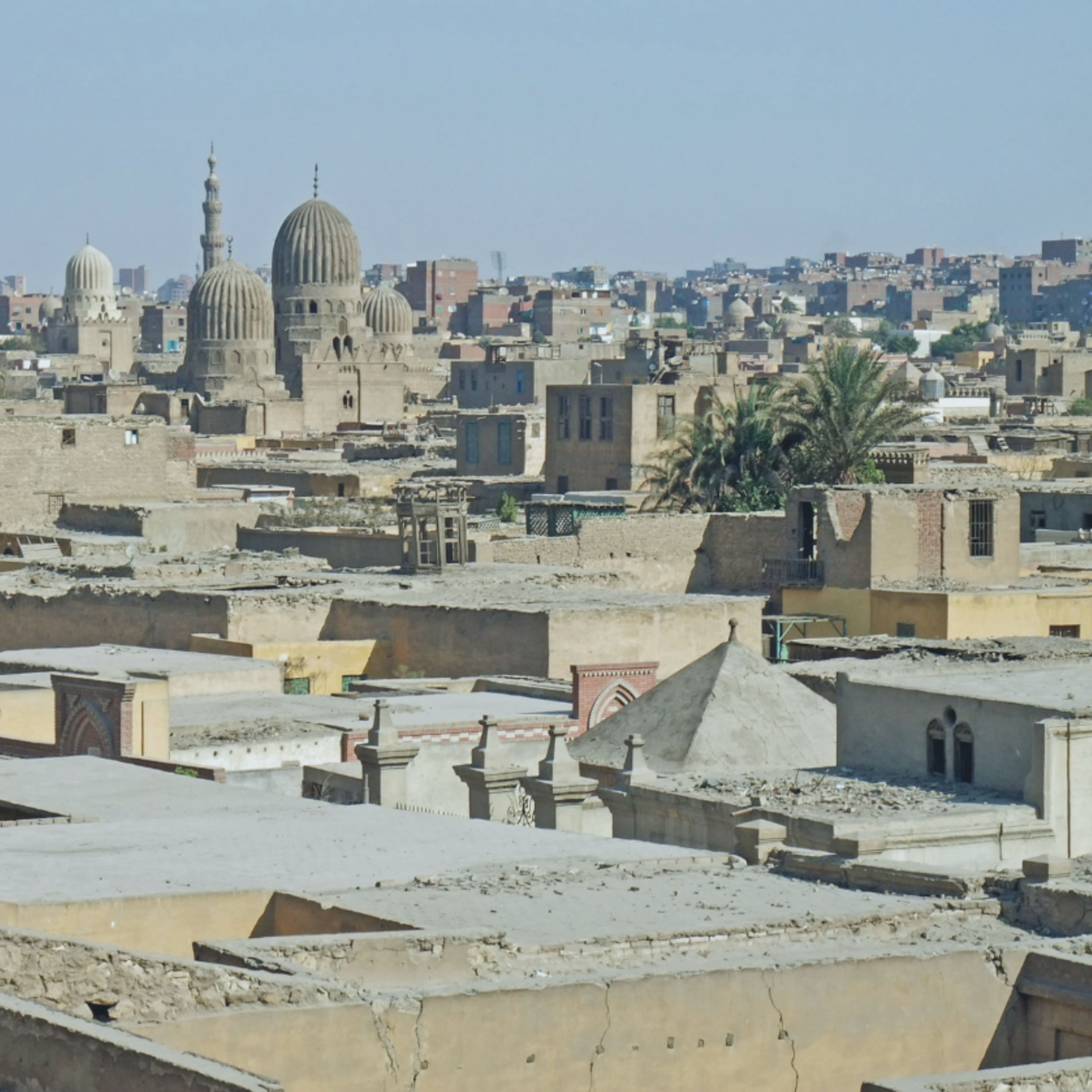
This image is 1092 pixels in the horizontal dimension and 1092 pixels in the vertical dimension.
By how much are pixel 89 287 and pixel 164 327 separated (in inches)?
1019

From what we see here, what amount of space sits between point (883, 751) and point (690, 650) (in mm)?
8594

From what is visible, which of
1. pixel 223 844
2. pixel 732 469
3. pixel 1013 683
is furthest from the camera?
→ pixel 732 469

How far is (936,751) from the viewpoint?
16359 mm

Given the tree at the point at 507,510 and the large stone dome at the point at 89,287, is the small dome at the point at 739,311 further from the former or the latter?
the tree at the point at 507,510

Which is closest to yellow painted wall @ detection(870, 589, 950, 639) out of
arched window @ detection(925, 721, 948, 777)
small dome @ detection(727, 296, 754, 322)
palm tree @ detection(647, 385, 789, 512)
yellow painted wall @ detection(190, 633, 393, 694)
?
yellow painted wall @ detection(190, 633, 393, 694)

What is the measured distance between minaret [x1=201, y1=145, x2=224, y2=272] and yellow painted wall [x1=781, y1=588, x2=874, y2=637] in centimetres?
11806

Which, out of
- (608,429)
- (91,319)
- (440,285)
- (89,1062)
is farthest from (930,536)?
(440,285)

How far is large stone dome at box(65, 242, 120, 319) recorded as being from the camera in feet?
433

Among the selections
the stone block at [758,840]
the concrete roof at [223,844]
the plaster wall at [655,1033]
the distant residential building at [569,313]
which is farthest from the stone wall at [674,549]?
the distant residential building at [569,313]

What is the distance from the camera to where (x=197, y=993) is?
9625 millimetres

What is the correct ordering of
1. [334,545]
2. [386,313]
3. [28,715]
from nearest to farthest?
[28,715], [334,545], [386,313]

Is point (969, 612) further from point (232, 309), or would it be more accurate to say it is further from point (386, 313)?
point (386, 313)

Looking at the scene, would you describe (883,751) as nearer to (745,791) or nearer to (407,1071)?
(745,791)

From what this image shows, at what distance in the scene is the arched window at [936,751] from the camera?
16281 millimetres
